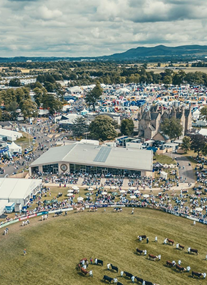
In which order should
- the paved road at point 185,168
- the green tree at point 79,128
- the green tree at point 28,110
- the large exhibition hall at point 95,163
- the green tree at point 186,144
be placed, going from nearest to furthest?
the paved road at point 185,168
the large exhibition hall at point 95,163
the green tree at point 186,144
the green tree at point 79,128
the green tree at point 28,110

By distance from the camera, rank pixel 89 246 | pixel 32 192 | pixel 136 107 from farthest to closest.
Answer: pixel 136 107 < pixel 32 192 < pixel 89 246

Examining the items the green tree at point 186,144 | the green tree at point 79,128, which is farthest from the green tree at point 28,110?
the green tree at point 186,144

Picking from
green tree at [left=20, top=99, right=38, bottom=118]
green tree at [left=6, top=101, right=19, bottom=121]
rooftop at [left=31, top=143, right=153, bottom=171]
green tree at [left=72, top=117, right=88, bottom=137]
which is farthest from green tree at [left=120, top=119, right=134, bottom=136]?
green tree at [left=6, top=101, right=19, bottom=121]

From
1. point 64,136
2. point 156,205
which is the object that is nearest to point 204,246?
point 156,205

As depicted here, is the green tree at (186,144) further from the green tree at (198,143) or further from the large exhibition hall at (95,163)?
the large exhibition hall at (95,163)

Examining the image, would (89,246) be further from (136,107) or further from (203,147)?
(136,107)

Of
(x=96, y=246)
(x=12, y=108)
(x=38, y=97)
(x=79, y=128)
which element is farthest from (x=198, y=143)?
(x=38, y=97)

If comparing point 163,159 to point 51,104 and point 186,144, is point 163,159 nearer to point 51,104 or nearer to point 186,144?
point 186,144
